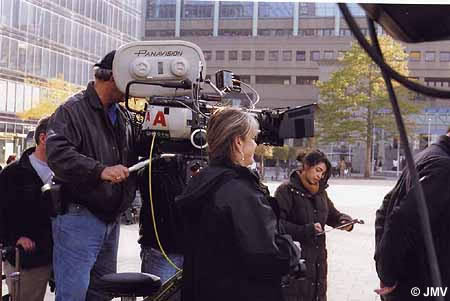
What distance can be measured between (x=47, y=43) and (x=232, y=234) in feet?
32.8

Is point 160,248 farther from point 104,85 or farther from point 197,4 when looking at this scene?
point 197,4

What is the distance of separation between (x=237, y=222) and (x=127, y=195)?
0.96 meters

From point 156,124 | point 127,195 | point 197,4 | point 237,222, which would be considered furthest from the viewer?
point 127,195

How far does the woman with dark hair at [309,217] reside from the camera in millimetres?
3598

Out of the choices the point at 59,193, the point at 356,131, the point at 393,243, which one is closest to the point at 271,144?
the point at 393,243

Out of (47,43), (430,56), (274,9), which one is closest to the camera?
(274,9)

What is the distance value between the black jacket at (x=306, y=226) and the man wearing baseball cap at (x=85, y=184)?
1.13 meters

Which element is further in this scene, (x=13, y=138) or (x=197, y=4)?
(x=13, y=138)

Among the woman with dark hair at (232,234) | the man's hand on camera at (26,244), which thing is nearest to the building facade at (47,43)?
the woman with dark hair at (232,234)

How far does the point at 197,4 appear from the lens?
213cm

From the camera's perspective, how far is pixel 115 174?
8.02 feet

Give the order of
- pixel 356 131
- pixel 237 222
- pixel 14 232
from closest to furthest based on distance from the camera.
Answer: pixel 237 222, pixel 14 232, pixel 356 131

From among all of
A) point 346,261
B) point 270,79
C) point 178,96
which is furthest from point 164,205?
point 270,79

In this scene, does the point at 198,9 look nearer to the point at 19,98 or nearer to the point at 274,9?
the point at 274,9
